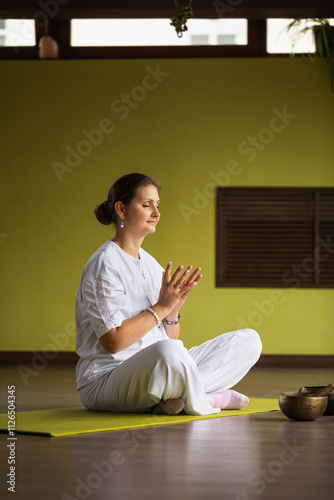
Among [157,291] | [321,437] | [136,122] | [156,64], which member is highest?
[156,64]

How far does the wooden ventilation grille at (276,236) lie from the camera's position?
6.19 meters

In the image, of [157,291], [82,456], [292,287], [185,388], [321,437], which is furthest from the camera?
[292,287]

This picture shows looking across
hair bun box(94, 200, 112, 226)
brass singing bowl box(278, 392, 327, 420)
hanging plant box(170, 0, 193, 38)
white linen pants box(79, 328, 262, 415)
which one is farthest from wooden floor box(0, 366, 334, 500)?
hanging plant box(170, 0, 193, 38)

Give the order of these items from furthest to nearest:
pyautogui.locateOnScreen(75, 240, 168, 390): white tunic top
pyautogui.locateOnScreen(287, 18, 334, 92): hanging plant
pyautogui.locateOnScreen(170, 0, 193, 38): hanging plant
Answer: pyautogui.locateOnScreen(287, 18, 334, 92): hanging plant, pyautogui.locateOnScreen(170, 0, 193, 38): hanging plant, pyautogui.locateOnScreen(75, 240, 168, 390): white tunic top

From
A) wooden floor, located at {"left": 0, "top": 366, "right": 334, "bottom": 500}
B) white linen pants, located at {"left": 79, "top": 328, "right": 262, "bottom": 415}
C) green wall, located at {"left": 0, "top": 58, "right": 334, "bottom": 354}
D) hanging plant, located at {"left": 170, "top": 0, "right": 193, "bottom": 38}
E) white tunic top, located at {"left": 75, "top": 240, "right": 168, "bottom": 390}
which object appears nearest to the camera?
wooden floor, located at {"left": 0, "top": 366, "right": 334, "bottom": 500}

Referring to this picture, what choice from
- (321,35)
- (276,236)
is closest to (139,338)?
(276,236)

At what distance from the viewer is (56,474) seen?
2.17 meters

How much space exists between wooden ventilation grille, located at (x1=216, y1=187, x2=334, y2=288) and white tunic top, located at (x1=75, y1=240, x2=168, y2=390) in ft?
9.28

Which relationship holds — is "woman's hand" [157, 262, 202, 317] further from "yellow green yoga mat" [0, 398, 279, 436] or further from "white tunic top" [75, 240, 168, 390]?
"yellow green yoga mat" [0, 398, 279, 436]

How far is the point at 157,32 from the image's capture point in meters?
6.27

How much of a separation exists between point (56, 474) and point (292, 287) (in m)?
4.23

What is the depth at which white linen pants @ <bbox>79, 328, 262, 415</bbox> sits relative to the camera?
10.1 feet

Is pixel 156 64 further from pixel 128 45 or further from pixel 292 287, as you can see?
pixel 292 287

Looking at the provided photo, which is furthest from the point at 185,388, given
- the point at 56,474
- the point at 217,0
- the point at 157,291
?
the point at 217,0
